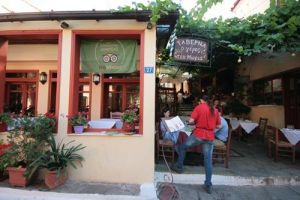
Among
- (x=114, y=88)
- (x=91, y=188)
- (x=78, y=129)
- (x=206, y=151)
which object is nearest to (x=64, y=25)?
(x=78, y=129)

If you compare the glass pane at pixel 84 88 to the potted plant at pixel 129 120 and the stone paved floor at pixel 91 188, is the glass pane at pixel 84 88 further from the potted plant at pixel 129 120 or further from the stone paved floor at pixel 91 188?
the stone paved floor at pixel 91 188

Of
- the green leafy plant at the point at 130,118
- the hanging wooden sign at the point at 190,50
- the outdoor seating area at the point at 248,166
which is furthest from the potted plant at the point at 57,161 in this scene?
the hanging wooden sign at the point at 190,50

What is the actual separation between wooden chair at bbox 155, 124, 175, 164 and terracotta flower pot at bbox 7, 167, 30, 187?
A: 2926 millimetres

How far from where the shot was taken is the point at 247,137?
1111 centimetres

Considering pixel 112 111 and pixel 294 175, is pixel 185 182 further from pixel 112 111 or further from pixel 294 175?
pixel 112 111

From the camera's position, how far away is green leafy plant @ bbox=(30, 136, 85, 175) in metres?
5.46

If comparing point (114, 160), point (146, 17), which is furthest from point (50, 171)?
point (146, 17)

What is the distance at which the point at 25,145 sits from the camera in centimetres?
557

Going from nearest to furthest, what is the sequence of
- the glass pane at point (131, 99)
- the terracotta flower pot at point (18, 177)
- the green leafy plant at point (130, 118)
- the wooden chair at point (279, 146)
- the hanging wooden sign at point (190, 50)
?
the terracotta flower pot at point (18, 177), the green leafy plant at point (130, 118), the hanging wooden sign at point (190, 50), the wooden chair at point (279, 146), the glass pane at point (131, 99)

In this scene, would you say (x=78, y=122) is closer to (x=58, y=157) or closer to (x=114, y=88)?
(x=58, y=157)

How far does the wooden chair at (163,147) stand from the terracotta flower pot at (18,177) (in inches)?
115

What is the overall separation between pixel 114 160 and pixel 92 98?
596 centimetres

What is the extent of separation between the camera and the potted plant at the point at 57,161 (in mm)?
5355

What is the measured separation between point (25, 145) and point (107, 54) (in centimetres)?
260
